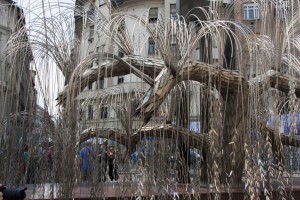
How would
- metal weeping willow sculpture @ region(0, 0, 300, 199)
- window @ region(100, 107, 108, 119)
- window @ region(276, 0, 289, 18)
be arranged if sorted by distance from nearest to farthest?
metal weeping willow sculpture @ region(0, 0, 300, 199) → window @ region(276, 0, 289, 18) → window @ region(100, 107, 108, 119)

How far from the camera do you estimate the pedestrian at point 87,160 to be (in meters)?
4.12

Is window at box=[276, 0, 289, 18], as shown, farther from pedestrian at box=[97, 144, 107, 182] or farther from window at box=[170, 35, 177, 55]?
pedestrian at box=[97, 144, 107, 182]

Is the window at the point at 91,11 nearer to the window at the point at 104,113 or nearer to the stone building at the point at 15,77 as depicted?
the stone building at the point at 15,77

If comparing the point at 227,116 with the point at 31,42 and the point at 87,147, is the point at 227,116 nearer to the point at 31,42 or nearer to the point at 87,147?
the point at 87,147

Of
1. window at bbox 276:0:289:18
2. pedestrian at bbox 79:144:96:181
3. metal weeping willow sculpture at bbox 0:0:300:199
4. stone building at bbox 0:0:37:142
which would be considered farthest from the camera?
pedestrian at bbox 79:144:96:181

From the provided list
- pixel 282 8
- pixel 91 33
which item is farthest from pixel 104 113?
pixel 282 8

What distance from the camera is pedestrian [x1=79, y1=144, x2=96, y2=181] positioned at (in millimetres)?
4118

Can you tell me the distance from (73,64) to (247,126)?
70.5 inches

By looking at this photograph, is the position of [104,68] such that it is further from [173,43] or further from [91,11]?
[173,43]

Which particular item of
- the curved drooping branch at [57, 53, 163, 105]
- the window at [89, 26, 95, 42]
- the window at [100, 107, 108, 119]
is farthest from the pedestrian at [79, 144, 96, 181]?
the window at [89, 26, 95, 42]

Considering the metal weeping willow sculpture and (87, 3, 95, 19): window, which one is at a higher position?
(87, 3, 95, 19): window

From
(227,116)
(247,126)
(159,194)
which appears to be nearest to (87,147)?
(159,194)

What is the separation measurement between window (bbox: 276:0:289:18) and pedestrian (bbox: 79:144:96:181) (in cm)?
233

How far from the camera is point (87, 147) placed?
436cm
